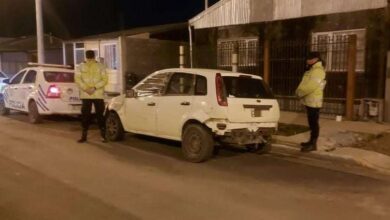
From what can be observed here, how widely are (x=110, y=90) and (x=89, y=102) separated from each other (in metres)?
12.6

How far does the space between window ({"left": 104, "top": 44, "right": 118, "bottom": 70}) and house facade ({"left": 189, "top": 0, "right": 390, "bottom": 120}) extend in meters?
4.99

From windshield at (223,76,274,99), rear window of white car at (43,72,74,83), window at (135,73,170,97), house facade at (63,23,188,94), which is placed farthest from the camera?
house facade at (63,23,188,94)

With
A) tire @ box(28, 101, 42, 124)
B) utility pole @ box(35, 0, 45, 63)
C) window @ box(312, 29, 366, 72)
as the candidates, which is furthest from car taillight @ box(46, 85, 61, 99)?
window @ box(312, 29, 366, 72)

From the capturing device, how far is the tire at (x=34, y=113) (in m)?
12.7

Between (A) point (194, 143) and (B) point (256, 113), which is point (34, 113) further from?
(B) point (256, 113)

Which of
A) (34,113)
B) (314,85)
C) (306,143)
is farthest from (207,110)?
(34,113)

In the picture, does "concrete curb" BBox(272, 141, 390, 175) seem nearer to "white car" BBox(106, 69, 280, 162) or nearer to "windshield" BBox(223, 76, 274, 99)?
"white car" BBox(106, 69, 280, 162)

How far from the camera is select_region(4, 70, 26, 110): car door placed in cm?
1355

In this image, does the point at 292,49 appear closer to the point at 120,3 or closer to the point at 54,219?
the point at 54,219

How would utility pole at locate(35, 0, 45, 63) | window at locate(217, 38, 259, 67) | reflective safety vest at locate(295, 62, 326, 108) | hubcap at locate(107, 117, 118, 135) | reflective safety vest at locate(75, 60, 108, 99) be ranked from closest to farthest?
reflective safety vest at locate(295, 62, 326, 108), reflective safety vest at locate(75, 60, 108, 99), hubcap at locate(107, 117, 118, 135), window at locate(217, 38, 259, 67), utility pole at locate(35, 0, 45, 63)

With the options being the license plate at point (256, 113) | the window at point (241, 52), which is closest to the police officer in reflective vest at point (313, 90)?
the license plate at point (256, 113)

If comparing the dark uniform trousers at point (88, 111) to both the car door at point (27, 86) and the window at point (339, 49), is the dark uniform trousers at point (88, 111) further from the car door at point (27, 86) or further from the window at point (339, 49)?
the window at point (339, 49)

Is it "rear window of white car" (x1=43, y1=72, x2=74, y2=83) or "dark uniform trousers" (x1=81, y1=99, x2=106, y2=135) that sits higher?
"rear window of white car" (x1=43, y1=72, x2=74, y2=83)

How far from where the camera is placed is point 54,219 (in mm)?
5074
